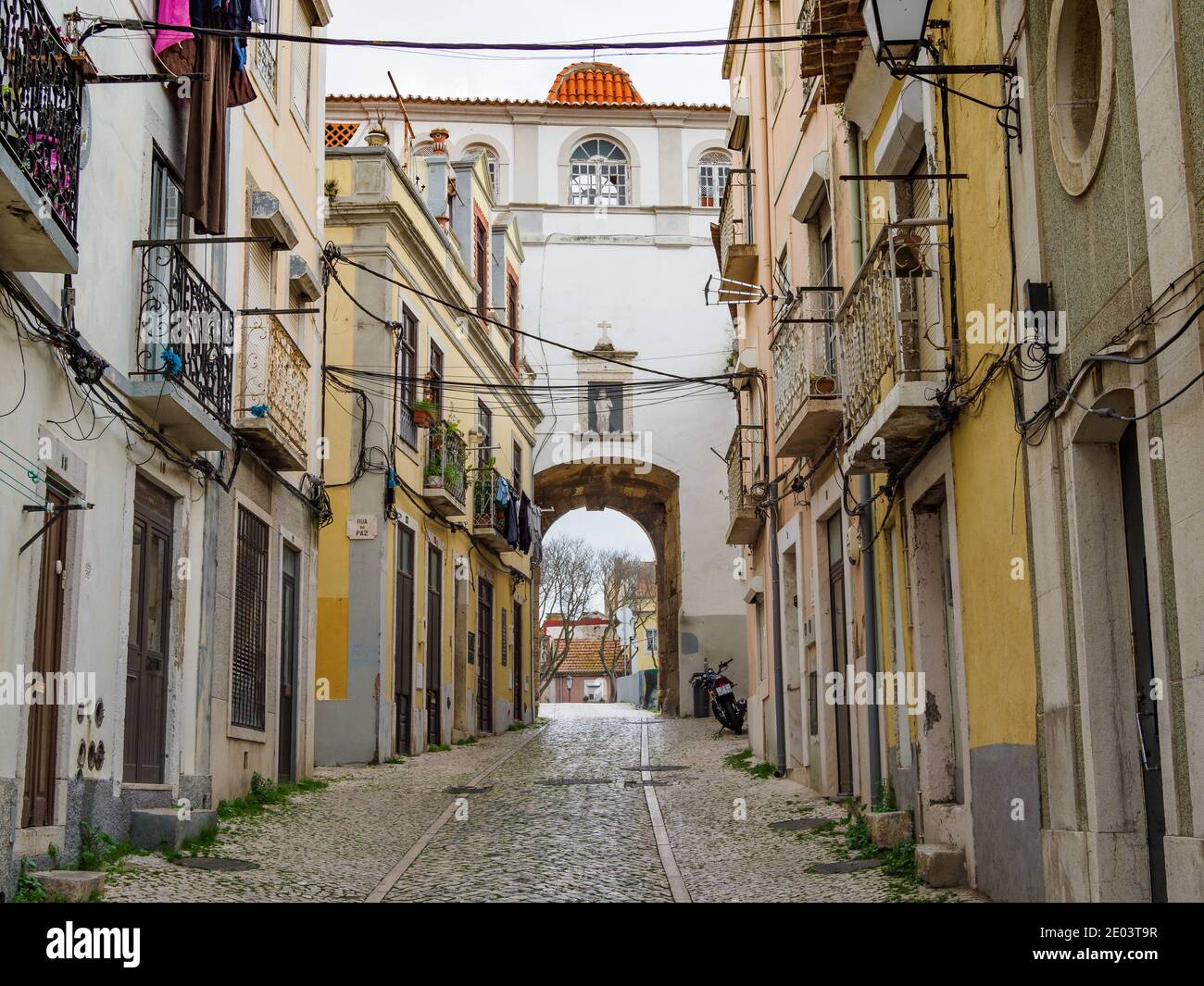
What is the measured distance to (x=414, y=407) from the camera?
20.5 metres

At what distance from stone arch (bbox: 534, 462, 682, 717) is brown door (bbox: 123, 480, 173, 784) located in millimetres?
20160

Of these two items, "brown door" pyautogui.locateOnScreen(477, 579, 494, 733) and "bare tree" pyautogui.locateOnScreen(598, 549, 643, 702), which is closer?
"brown door" pyautogui.locateOnScreen(477, 579, 494, 733)

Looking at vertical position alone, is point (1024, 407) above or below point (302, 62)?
below

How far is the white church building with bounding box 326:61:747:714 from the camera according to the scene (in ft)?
106

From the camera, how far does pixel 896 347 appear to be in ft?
30.6

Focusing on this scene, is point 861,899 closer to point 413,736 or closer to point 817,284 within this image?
point 817,284

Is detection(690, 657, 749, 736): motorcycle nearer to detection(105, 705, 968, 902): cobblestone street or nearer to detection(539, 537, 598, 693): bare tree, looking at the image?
detection(105, 705, 968, 902): cobblestone street

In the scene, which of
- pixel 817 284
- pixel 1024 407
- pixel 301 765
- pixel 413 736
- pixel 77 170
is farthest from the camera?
pixel 413 736

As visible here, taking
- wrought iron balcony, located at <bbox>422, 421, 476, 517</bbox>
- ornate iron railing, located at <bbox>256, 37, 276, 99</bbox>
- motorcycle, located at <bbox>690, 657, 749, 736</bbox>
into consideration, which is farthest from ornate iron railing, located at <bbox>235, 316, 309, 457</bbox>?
motorcycle, located at <bbox>690, 657, 749, 736</bbox>

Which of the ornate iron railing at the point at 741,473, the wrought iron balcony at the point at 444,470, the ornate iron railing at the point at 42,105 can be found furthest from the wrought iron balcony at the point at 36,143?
the wrought iron balcony at the point at 444,470

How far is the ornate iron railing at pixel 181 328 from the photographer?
10.5m

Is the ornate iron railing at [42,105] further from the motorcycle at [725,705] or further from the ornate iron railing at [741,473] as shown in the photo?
the motorcycle at [725,705]

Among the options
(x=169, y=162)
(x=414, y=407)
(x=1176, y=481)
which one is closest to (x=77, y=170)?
(x=169, y=162)
